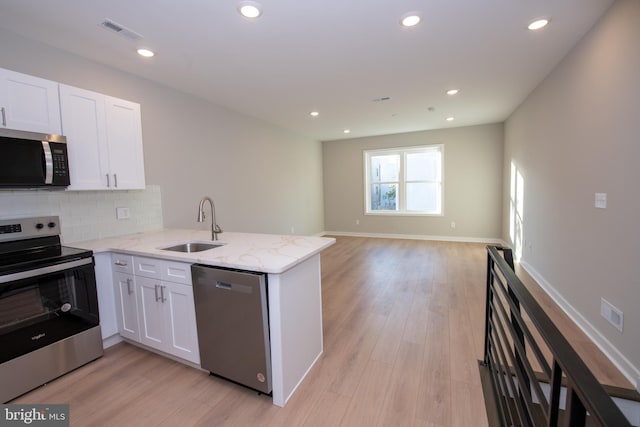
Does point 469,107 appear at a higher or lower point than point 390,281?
higher

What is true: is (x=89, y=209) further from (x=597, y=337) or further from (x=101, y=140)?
(x=597, y=337)

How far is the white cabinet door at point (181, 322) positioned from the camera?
1958mm

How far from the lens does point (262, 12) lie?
6.69 ft

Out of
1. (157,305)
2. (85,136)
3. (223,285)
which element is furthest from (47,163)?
(223,285)

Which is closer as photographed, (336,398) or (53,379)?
(336,398)

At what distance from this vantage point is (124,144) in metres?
2.59

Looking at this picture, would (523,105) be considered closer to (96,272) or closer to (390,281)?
(390,281)

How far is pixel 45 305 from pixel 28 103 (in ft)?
4.73

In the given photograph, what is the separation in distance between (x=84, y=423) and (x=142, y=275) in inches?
36.0

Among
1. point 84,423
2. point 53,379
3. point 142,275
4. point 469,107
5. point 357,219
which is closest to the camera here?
point 84,423

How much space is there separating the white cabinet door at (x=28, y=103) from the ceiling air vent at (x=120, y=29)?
60 cm

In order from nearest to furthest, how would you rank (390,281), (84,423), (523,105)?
(84,423) < (390,281) < (523,105)

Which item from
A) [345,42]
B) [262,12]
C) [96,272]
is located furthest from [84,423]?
[345,42]

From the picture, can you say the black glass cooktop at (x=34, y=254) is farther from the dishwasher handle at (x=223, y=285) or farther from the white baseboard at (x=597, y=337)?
the white baseboard at (x=597, y=337)
